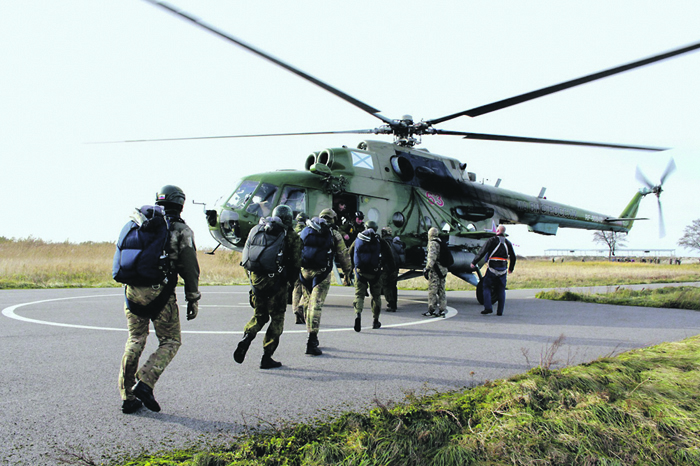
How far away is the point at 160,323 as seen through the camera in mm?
3555

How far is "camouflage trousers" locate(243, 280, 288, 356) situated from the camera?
459cm

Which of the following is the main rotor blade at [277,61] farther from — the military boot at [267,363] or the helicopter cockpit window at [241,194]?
the military boot at [267,363]

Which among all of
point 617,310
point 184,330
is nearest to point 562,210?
point 617,310

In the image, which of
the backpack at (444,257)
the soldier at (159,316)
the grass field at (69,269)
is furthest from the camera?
the grass field at (69,269)

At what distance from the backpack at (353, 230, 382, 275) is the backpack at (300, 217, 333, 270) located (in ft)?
4.36

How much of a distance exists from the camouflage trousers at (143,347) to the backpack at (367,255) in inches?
149

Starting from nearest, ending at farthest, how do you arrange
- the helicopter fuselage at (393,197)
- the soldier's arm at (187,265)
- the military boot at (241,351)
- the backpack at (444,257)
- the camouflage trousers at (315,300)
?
Answer: the soldier's arm at (187,265), the military boot at (241,351), the camouflage trousers at (315,300), the backpack at (444,257), the helicopter fuselage at (393,197)

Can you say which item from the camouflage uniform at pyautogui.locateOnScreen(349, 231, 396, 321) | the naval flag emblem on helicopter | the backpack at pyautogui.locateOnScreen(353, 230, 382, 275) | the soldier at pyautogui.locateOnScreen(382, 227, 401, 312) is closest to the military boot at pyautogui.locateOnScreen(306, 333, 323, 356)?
the camouflage uniform at pyautogui.locateOnScreen(349, 231, 396, 321)

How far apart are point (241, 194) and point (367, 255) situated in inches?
131

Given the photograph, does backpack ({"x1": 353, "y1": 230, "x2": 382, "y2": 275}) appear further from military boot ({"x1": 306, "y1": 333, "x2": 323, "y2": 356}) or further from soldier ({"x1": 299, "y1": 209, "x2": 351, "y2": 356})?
military boot ({"x1": 306, "y1": 333, "x2": 323, "y2": 356})

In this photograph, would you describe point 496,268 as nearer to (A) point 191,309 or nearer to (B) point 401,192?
(B) point 401,192

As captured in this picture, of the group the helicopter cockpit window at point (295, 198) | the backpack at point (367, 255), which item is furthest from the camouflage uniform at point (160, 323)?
the helicopter cockpit window at point (295, 198)

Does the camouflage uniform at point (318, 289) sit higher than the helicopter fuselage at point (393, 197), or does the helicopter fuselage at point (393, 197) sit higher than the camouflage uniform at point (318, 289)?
the helicopter fuselage at point (393, 197)

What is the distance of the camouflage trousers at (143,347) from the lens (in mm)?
3324
